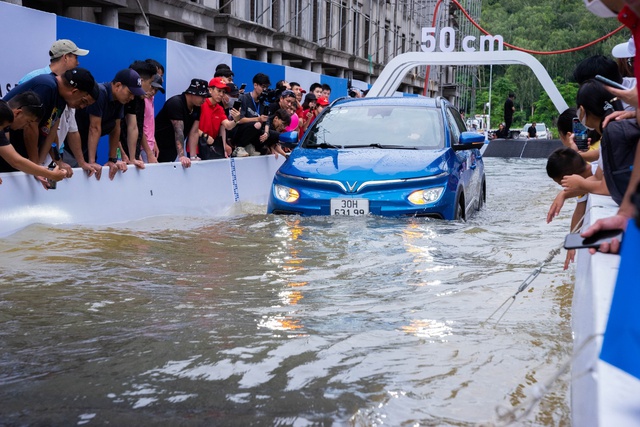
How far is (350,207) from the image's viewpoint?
9414mm

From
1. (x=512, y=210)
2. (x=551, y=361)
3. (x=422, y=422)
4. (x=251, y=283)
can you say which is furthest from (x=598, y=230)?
(x=512, y=210)

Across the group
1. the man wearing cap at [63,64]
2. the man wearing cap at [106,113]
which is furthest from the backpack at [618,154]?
the man wearing cap at [106,113]

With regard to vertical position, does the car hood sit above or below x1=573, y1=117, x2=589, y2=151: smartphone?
below

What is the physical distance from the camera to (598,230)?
2904 mm

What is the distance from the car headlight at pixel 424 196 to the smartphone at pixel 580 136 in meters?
1.59

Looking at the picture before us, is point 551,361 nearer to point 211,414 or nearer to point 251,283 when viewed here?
point 211,414

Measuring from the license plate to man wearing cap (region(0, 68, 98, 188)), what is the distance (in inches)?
99.4

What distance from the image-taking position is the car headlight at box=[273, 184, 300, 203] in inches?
383

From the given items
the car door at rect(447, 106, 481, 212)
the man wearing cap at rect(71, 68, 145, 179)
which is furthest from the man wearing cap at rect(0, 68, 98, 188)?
the car door at rect(447, 106, 481, 212)

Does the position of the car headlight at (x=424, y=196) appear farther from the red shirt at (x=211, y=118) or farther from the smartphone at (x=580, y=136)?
the red shirt at (x=211, y=118)

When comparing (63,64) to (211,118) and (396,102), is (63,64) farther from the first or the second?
(211,118)

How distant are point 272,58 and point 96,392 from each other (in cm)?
3185

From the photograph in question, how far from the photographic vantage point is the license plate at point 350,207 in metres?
9.38

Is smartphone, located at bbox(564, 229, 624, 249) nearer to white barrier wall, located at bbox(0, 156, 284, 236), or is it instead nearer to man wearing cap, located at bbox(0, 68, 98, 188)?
white barrier wall, located at bbox(0, 156, 284, 236)
